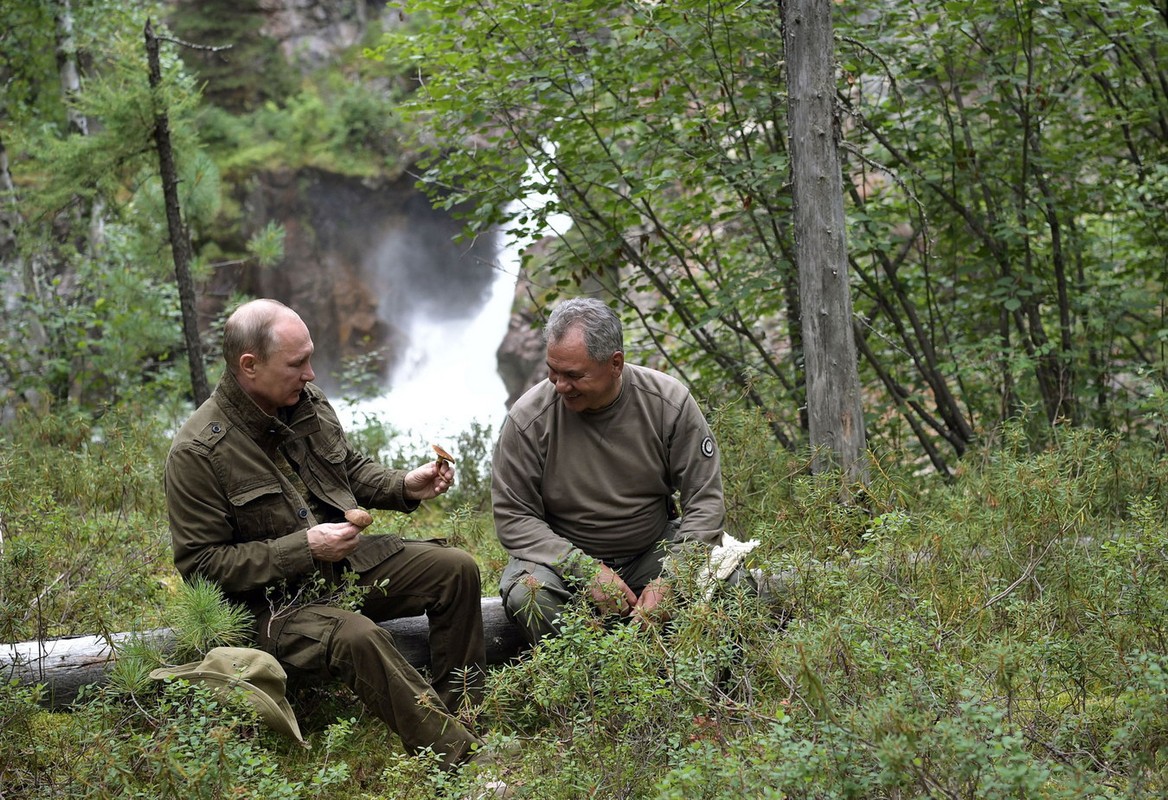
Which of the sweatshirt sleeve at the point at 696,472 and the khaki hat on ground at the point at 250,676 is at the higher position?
the sweatshirt sleeve at the point at 696,472

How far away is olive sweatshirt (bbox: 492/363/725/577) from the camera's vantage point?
4.28 meters

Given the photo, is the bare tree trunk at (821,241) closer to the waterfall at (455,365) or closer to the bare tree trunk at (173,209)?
the bare tree trunk at (173,209)

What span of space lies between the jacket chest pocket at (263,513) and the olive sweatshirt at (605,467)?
825 millimetres

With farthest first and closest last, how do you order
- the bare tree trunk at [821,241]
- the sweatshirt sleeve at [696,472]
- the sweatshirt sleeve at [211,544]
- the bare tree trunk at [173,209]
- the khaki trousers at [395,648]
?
the bare tree trunk at [173,209], the bare tree trunk at [821,241], the sweatshirt sleeve at [696,472], the sweatshirt sleeve at [211,544], the khaki trousers at [395,648]

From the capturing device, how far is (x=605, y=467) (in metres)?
4.31

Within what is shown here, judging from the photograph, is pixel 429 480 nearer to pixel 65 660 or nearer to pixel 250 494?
pixel 250 494

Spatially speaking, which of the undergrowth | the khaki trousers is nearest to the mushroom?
the khaki trousers

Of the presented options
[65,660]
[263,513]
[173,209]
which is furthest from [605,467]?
[173,209]

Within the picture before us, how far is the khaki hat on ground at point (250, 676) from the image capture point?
341 centimetres

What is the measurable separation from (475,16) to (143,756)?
4600 mm

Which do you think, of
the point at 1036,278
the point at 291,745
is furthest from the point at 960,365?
the point at 291,745

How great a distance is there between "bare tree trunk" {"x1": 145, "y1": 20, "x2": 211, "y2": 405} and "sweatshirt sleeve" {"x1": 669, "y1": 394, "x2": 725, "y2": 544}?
4345 millimetres

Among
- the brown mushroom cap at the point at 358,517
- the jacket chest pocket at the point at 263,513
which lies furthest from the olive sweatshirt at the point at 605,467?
the jacket chest pocket at the point at 263,513

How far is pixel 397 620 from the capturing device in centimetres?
434
